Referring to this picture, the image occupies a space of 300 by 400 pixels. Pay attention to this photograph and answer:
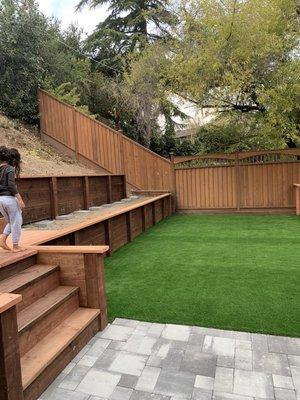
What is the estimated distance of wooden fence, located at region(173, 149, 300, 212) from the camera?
8.70 m

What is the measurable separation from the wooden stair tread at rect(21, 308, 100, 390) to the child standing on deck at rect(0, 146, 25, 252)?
885mm

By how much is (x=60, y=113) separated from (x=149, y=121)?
4.01 meters

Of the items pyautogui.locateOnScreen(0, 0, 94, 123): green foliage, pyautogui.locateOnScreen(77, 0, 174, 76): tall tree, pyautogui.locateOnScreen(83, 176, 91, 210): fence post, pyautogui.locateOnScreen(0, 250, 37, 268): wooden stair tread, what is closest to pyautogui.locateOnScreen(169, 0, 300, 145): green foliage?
pyautogui.locateOnScreen(83, 176, 91, 210): fence post

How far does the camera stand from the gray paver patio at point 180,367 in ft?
6.47

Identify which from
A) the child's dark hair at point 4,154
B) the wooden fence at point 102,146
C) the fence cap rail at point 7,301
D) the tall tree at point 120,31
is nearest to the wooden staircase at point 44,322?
the fence cap rail at point 7,301

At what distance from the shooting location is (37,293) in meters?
2.67

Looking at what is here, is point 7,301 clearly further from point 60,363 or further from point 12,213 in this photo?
point 12,213

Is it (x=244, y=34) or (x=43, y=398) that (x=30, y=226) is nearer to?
(x=43, y=398)

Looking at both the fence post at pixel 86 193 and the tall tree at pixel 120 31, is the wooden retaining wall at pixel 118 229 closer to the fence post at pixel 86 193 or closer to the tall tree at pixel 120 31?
the fence post at pixel 86 193

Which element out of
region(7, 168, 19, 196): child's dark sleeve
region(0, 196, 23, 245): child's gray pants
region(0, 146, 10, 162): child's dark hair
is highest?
region(0, 146, 10, 162): child's dark hair

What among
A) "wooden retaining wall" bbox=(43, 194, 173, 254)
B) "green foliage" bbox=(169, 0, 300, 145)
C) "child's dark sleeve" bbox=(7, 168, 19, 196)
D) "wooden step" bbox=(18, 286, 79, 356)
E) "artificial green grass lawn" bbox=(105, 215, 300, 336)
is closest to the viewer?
"wooden step" bbox=(18, 286, 79, 356)

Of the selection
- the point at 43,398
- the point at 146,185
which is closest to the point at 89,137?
the point at 146,185

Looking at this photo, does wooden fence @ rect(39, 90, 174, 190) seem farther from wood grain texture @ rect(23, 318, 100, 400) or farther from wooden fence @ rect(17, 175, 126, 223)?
wood grain texture @ rect(23, 318, 100, 400)

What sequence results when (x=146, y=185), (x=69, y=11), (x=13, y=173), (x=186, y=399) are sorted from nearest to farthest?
(x=186, y=399) → (x=13, y=173) → (x=146, y=185) → (x=69, y=11)
